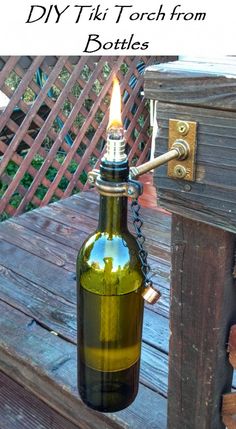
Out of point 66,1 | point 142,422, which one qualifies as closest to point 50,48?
point 66,1

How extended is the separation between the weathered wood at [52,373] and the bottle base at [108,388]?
1.6 inches

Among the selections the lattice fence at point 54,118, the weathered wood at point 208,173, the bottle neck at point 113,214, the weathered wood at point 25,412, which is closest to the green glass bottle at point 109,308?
the bottle neck at point 113,214

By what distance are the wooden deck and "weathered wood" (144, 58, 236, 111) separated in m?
0.54

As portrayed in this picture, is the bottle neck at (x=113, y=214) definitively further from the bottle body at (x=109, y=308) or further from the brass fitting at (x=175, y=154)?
the brass fitting at (x=175, y=154)

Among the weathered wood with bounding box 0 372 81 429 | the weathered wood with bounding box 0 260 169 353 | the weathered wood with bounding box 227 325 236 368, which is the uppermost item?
the weathered wood with bounding box 227 325 236 368

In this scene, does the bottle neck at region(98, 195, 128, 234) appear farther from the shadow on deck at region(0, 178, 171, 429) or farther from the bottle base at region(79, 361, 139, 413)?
the shadow on deck at region(0, 178, 171, 429)

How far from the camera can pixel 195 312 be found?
0.58 m

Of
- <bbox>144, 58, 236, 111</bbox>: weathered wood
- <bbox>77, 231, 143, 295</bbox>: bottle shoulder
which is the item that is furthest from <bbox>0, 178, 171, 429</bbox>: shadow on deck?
<bbox>144, 58, 236, 111</bbox>: weathered wood

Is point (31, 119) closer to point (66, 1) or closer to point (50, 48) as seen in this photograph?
point (50, 48)

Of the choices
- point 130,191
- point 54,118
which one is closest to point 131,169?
point 130,191

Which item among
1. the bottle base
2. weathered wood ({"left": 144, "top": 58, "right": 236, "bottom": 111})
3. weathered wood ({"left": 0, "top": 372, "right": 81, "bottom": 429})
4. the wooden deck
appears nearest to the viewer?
weathered wood ({"left": 144, "top": 58, "right": 236, "bottom": 111})

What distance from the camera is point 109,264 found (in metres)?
0.67

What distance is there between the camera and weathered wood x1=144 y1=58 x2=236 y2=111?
449mm

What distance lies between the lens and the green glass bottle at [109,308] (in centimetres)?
66
